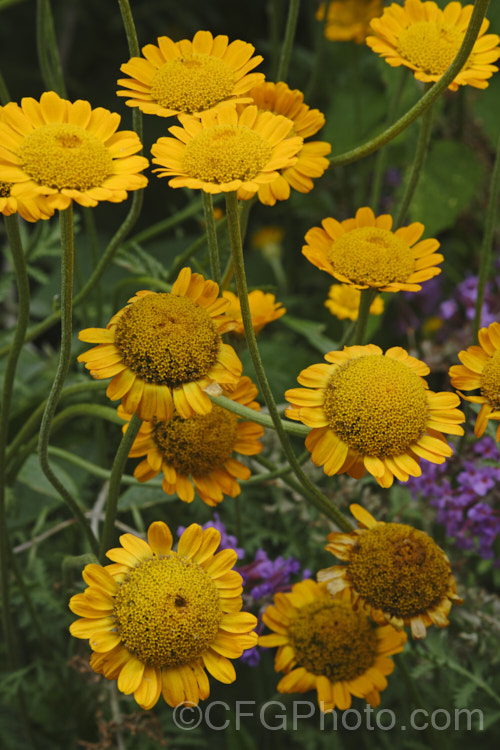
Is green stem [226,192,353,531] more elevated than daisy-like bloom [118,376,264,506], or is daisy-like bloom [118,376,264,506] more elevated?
green stem [226,192,353,531]

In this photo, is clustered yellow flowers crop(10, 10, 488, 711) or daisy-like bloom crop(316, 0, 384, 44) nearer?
clustered yellow flowers crop(10, 10, 488, 711)

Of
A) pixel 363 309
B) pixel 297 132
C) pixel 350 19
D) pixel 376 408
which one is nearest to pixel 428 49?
pixel 297 132

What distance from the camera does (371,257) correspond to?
695 millimetres

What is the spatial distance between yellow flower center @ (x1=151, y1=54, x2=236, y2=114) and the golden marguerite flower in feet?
1.36

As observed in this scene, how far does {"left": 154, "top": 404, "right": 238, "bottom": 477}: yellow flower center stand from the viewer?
67 centimetres

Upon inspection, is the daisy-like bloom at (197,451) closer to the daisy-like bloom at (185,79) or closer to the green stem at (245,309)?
the green stem at (245,309)

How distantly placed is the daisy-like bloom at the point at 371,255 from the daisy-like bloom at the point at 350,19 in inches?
28.7

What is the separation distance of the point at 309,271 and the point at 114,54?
2.61 ft

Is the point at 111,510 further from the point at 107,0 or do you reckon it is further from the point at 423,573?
the point at 107,0

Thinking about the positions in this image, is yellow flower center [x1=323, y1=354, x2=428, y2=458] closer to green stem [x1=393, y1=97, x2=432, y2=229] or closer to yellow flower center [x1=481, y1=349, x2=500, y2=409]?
yellow flower center [x1=481, y1=349, x2=500, y2=409]

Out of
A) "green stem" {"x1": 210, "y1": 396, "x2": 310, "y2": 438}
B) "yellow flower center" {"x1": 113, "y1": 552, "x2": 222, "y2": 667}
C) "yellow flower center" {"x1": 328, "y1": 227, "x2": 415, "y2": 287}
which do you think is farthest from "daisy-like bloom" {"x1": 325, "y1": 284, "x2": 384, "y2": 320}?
"yellow flower center" {"x1": 113, "y1": 552, "x2": 222, "y2": 667}

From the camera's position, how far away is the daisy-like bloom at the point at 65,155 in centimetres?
56

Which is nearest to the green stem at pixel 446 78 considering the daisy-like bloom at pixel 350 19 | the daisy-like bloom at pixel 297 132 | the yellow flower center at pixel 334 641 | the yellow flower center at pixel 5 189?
the daisy-like bloom at pixel 297 132

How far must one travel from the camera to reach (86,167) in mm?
577
